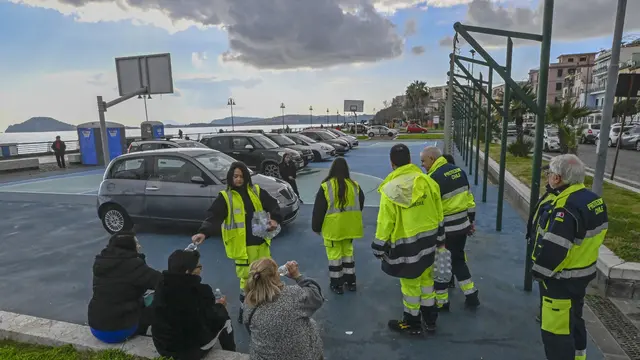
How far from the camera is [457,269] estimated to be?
157 inches

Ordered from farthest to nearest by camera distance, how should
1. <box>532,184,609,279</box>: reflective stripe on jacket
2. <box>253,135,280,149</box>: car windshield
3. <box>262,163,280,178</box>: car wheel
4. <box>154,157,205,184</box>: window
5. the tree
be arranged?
<box>253,135,280,149</box>: car windshield
<box>262,163,280,178</box>: car wheel
the tree
<box>154,157,205,184</box>: window
<box>532,184,609,279</box>: reflective stripe on jacket

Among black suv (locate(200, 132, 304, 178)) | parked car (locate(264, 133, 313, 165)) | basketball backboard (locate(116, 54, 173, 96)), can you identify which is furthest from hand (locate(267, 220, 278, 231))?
parked car (locate(264, 133, 313, 165))

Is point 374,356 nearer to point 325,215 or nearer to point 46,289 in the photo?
point 325,215

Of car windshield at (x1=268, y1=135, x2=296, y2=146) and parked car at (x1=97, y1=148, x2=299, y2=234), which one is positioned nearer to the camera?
parked car at (x1=97, y1=148, x2=299, y2=234)

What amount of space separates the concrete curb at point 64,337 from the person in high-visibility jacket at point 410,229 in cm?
145

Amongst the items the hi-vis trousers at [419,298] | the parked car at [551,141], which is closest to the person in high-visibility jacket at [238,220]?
the hi-vis trousers at [419,298]

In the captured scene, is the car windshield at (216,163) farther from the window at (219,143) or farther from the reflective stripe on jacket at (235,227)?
the window at (219,143)

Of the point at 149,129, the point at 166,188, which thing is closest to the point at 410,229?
the point at 166,188

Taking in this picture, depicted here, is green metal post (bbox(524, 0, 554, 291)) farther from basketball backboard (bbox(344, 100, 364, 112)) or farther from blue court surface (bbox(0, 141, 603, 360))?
basketball backboard (bbox(344, 100, 364, 112))

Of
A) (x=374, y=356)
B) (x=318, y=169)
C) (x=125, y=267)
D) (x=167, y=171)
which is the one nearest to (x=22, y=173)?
(x=318, y=169)

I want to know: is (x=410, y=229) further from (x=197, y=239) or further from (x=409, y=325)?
(x=197, y=239)

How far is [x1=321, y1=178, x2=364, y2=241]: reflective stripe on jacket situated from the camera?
4148mm

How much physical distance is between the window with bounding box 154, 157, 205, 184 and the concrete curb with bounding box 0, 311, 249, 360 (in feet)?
11.1

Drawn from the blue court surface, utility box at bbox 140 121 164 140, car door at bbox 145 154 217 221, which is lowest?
the blue court surface
